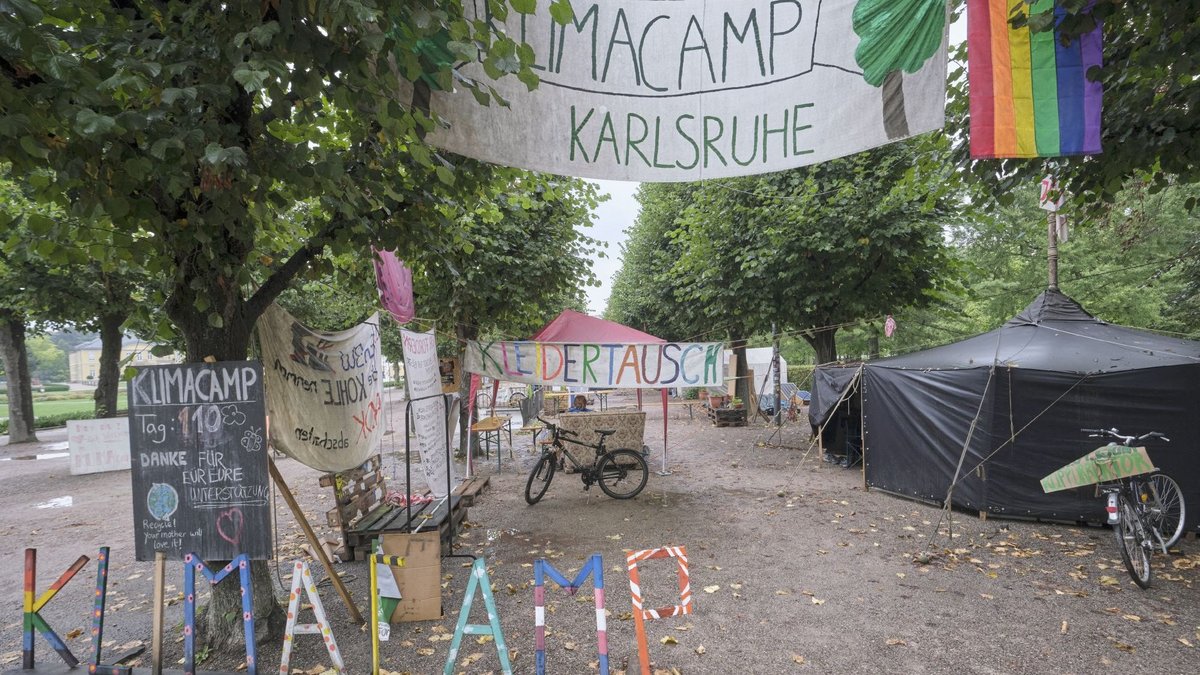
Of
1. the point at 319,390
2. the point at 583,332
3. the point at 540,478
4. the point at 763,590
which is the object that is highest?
the point at 583,332

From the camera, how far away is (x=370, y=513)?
257 inches

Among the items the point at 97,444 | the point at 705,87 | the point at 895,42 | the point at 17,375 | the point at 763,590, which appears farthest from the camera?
the point at 17,375

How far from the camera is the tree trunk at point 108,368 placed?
14734mm

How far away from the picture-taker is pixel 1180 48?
362cm

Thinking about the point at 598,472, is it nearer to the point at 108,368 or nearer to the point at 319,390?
the point at 319,390

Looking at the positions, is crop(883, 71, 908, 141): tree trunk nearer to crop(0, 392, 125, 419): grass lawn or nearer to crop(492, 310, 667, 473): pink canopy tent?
crop(492, 310, 667, 473): pink canopy tent

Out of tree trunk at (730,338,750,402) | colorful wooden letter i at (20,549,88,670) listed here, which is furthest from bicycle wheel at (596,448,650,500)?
tree trunk at (730,338,750,402)

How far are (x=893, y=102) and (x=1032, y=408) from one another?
5928 millimetres

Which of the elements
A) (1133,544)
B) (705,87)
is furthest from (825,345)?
(705,87)

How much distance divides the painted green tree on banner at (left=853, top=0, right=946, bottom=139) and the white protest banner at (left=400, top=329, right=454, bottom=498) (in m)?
4.64

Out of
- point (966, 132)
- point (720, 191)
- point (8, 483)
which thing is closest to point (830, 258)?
point (720, 191)

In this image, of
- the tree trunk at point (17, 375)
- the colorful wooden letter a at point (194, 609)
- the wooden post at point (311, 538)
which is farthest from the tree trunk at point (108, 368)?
the colorful wooden letter a at point (194, 609)

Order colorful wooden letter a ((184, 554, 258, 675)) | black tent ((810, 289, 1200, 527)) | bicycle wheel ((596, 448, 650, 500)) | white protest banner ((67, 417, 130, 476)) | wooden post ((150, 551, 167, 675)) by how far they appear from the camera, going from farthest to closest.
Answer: white protest banner ((67, 417, 130, 476)), bicycle wheel ((596, 448, 650, 500)), black tent ((810, 289, 1200, 527)), wooden post ((150, 551, 167, 675)), colorful wooden letter a ((184, 554, 258, 675))

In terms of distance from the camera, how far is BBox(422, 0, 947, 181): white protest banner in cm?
291
